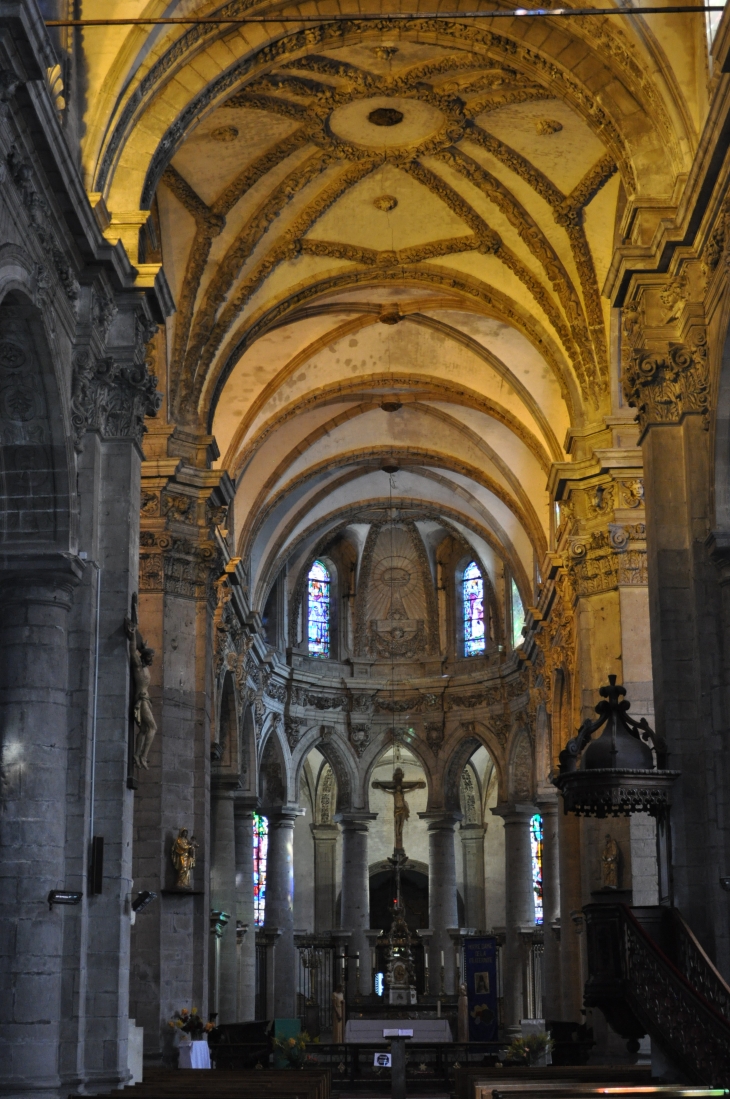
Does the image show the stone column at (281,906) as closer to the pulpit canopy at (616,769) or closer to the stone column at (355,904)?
the stone column at (355,904)

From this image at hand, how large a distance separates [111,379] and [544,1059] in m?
14.3

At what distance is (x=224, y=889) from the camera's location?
26.5 m

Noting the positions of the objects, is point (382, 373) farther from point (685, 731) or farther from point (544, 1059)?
point (685, 731)

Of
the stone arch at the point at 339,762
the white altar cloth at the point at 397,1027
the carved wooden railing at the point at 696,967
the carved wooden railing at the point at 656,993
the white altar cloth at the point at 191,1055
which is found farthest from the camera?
the stone arch at the point at 339,762

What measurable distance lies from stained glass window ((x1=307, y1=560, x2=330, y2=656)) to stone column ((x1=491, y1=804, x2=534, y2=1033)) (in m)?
7.03

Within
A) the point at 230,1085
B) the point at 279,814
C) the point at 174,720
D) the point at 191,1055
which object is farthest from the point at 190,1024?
the point at 279,814

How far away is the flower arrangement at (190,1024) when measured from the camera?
19.0 m

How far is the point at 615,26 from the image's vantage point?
49.6 ft

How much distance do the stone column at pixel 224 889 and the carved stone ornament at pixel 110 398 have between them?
513 inches

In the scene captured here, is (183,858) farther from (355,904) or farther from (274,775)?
(355,904)

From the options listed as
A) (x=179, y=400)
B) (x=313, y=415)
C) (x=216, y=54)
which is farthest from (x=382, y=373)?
(x=216, y=54)

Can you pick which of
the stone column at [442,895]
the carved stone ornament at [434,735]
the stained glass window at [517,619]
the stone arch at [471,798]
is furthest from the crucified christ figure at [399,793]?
the stained glass window at [517,619]

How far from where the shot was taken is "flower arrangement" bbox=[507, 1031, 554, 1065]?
21.0 meters

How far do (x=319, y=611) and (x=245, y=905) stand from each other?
10944 mm
